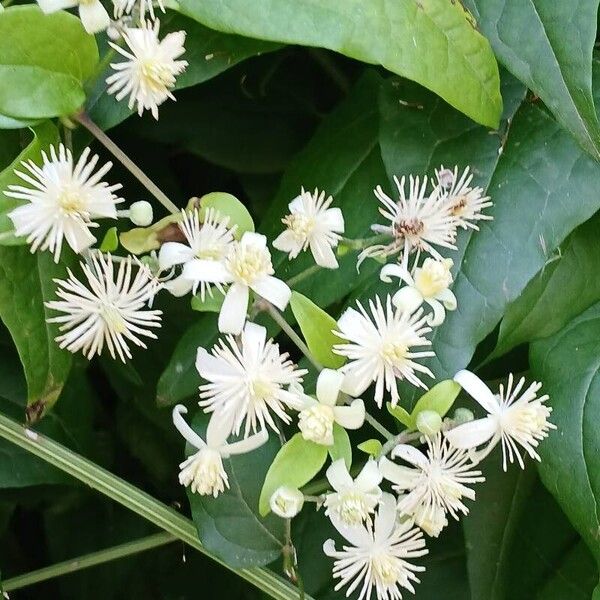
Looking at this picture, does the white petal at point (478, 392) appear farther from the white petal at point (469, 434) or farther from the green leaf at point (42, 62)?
the green leaf at point (42, 62)

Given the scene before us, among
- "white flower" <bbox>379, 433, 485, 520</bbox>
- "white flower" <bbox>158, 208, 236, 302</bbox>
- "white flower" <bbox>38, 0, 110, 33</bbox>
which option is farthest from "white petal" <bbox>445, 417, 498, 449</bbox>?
"white flower" <bbox>38, 0, 110, 33</bbox>

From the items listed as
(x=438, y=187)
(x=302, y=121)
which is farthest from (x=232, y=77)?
(x=438, y=187)

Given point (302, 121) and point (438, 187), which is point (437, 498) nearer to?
point (438, 187)

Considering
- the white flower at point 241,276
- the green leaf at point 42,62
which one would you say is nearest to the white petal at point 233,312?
the white flower at point 241,276

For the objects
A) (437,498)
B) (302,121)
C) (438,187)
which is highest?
(302,121)

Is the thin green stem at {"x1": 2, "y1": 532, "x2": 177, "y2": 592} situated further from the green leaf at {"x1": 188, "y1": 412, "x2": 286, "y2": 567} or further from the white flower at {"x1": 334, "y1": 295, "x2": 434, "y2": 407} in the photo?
the white flower at {"x1": 334, "y1": 295, "x2": 434, "y2": 407}

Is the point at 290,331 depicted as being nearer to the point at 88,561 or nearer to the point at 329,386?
the point at 329,386
